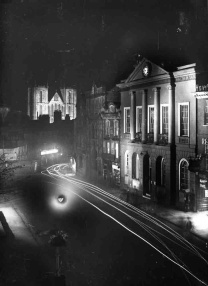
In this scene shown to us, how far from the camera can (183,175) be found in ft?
116

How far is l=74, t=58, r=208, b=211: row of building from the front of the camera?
32.8 meters

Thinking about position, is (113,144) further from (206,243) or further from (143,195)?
(206,243)

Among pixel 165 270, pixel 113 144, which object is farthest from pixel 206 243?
pixel 113 144

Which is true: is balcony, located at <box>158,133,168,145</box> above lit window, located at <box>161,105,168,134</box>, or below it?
below

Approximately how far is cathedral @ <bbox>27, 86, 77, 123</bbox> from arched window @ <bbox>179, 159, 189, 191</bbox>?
3356 inches

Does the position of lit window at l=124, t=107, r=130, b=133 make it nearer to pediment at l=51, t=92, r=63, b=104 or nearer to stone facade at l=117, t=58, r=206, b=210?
stone facade at l=117, t=58, r=206, b=210

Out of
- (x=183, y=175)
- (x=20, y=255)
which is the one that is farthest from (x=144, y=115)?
(x=20, y=255)

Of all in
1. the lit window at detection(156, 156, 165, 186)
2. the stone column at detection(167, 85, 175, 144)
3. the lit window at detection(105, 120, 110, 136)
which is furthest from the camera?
the lit window at detection(105, 120, 110, 136)

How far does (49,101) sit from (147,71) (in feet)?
280

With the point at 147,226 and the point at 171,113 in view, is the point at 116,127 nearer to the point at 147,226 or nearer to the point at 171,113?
the point at 171,113

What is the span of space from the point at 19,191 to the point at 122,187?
13663 millimetres

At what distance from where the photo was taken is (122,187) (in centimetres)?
4575

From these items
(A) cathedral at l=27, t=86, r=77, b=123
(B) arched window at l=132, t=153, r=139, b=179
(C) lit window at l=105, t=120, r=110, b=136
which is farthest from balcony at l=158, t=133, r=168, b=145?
(A) cathedral at l=27, t=86, r=77, b=123

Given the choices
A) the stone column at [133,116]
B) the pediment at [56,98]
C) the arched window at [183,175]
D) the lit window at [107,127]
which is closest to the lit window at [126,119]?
the stone column at [133,116]
